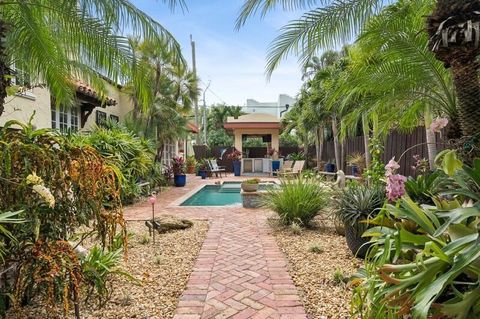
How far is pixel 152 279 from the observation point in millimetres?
4215

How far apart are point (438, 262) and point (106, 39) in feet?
15.9

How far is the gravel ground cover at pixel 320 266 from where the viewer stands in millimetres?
3441

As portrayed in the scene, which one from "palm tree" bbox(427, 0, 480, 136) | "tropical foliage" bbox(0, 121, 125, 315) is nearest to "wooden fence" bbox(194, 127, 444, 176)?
"palm tree" bbox(427, 0, 480, 136)

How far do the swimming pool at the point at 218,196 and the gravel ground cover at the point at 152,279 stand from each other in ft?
17.0

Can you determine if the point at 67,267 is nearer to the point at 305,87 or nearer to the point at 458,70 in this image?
the point at 458,70

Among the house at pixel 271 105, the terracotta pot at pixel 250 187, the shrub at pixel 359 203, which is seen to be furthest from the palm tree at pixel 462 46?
the house at pixel 271 105

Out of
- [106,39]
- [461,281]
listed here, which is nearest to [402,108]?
[461,281]

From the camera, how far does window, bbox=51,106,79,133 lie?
35.4 ft

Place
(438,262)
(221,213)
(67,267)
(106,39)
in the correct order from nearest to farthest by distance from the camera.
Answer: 1. (438,262)
2. (67,267)
3. (106,39)
4. (221,213)

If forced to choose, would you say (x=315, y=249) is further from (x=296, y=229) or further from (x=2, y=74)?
(x=2, y=74)

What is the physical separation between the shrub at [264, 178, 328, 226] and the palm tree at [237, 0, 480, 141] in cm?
258

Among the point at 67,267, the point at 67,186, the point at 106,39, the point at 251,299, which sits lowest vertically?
the point at 251,299

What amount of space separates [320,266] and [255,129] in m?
19.1

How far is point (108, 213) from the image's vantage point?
330 cm
